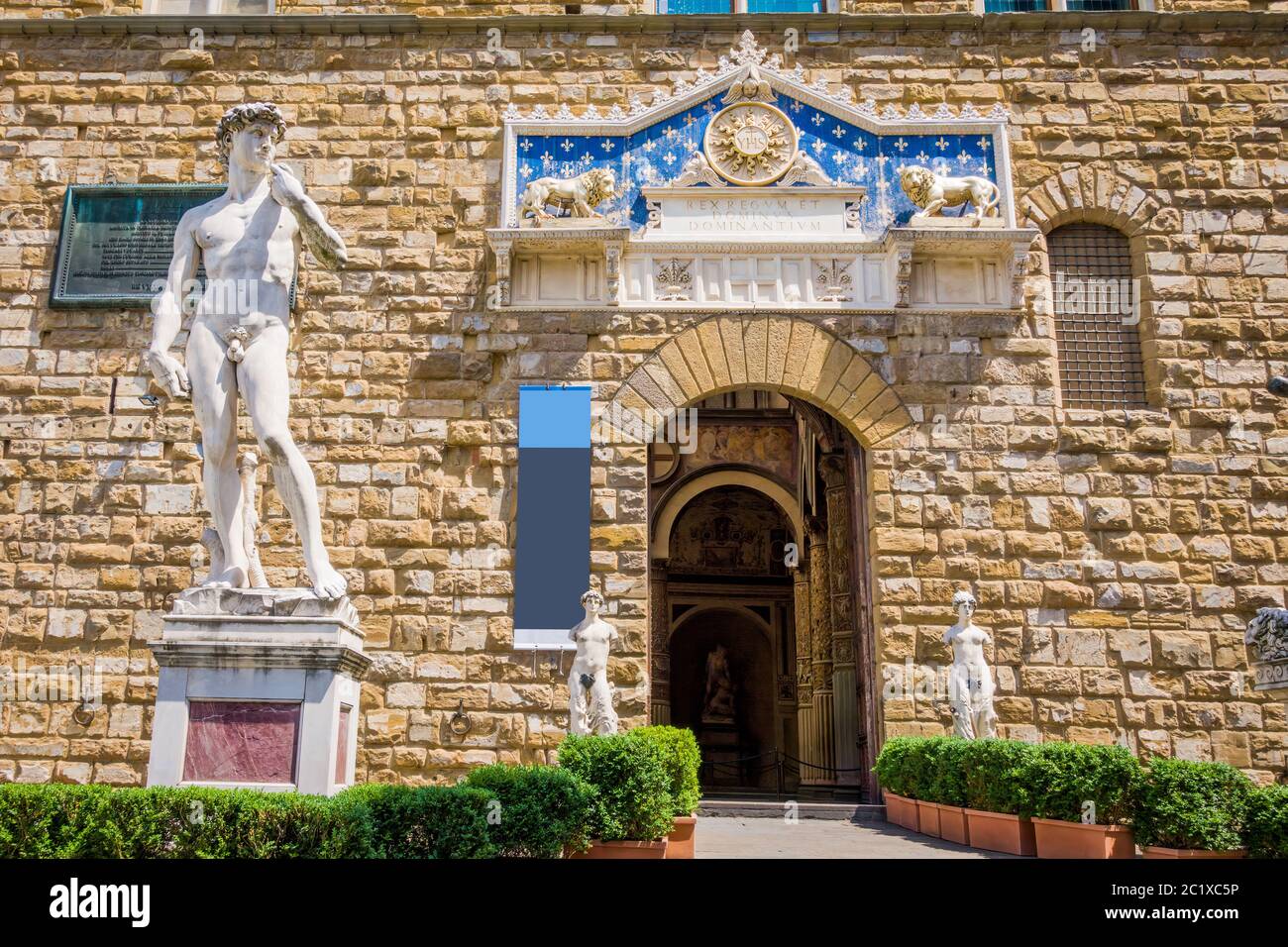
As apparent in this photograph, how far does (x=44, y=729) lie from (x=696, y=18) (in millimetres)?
9510

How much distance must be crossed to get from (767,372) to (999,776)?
4.53m

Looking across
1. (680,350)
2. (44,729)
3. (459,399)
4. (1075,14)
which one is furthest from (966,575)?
(44,729)

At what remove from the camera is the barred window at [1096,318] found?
11086mm

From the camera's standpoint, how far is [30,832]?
4.98 metres

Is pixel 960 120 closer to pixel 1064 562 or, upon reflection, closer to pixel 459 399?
pixel 1064 562

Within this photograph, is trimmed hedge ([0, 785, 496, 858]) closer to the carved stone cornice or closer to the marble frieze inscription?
the marble frieze inscription

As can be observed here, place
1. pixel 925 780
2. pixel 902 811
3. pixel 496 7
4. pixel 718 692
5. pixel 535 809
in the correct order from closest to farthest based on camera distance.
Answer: pixel 535 809, pixel 925 780, pixel 902 811, pixel 496 7, pixel 718 692

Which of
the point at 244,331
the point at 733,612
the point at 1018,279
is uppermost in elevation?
the point at 1018,279

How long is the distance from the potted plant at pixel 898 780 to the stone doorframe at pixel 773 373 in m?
0.85

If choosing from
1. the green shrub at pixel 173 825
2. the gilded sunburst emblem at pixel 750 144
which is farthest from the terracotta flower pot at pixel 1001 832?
the gilded sunburst emblem at pixel 750 144

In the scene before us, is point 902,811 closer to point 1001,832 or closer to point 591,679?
point 1001,832

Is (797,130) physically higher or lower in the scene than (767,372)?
higher

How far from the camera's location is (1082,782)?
7203 mm

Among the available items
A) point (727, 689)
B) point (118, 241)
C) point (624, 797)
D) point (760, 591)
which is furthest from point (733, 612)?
point (624, 797)
